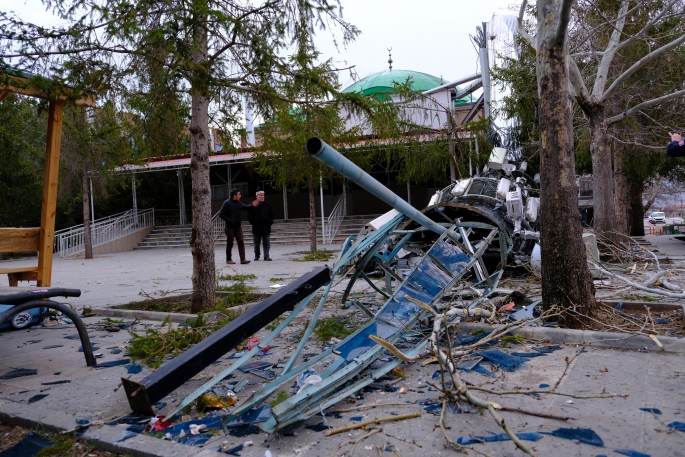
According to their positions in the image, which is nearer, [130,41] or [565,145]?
[565,145]

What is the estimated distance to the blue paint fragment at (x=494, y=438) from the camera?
2.84 meters

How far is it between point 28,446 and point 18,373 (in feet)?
5.54

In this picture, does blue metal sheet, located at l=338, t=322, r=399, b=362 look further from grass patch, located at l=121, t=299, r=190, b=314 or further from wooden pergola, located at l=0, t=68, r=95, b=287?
grass patch, located at l=121, t=299, r=190, b=314

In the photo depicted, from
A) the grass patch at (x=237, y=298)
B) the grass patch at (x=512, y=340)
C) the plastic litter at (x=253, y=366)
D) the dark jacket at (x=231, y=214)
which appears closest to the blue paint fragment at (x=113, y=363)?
the plastic litter at (x=253, y=366)

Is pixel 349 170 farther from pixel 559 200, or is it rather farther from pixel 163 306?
pixel 163 306

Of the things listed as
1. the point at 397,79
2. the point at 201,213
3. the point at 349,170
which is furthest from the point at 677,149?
the point at 397,79

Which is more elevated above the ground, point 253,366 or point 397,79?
point 397,79

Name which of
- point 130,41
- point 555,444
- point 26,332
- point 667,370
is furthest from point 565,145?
point 26,332

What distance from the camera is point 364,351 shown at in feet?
13.2

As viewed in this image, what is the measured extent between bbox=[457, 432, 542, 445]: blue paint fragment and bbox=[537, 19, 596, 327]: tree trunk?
102 inches

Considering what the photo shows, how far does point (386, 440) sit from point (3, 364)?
3924mm

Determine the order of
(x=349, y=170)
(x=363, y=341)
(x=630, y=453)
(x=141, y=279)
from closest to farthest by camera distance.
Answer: (x=630, y=453) < (x=349, y=170) < (x=363, y=341) < (x=141, y=279)

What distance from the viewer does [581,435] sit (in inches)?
113

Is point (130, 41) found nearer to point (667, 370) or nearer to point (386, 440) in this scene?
point (386, 440)
